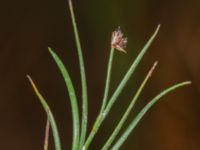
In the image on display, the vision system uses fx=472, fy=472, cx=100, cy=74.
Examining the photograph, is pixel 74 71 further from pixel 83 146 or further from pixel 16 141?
pixel 83 146

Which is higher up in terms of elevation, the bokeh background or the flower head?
the flower head

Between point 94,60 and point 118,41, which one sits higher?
point 118,41

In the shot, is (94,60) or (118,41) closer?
(118,41)

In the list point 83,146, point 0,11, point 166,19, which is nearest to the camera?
point 83,146

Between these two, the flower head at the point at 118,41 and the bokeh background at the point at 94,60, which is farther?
the bokeh background at the point at 94,60

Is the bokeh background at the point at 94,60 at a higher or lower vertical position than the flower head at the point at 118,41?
lower

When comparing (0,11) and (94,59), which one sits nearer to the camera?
(0,11)

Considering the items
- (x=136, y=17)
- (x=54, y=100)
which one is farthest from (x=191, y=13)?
(x=54, y=100)

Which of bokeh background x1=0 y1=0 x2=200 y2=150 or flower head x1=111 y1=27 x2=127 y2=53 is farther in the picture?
bokeh background x1=0 y1=0 x2=200 y2=150
